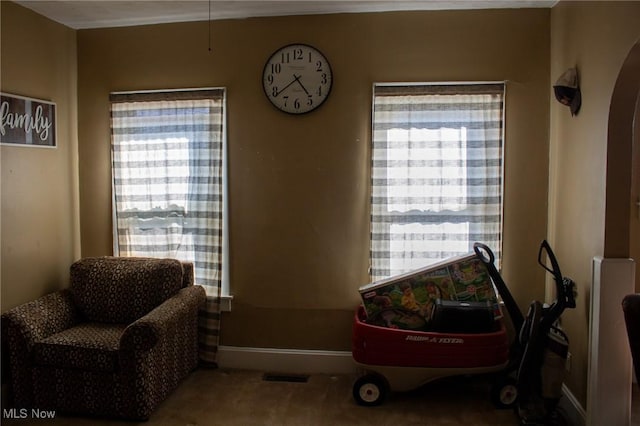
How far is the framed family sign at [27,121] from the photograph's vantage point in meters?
3.21

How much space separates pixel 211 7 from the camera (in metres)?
3.49

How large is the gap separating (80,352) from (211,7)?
2.30 metres

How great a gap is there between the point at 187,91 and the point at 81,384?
2.01 m

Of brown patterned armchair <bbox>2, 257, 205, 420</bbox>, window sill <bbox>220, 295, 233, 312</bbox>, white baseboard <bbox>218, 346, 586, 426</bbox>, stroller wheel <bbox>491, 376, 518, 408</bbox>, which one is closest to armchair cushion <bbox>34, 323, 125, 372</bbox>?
brown patterned armchair <bbox>2, 257, 205, 420</bbox>

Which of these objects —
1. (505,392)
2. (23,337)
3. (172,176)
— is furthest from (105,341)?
(505,392)

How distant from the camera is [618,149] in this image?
257cm

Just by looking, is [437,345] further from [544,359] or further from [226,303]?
[226,303]

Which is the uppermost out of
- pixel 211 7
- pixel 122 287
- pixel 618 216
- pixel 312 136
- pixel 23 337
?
pixel 211 7

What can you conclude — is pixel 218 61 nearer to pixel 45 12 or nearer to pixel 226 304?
pixel 45 12

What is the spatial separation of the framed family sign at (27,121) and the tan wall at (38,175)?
0.05 meters

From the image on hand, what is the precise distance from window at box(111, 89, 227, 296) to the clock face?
386 mm

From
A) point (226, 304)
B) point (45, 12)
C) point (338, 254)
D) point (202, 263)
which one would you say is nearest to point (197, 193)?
point (202, 263)

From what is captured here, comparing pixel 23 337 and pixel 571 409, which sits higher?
pixel 23 337

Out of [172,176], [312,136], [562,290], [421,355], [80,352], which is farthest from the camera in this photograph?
[172,176]
